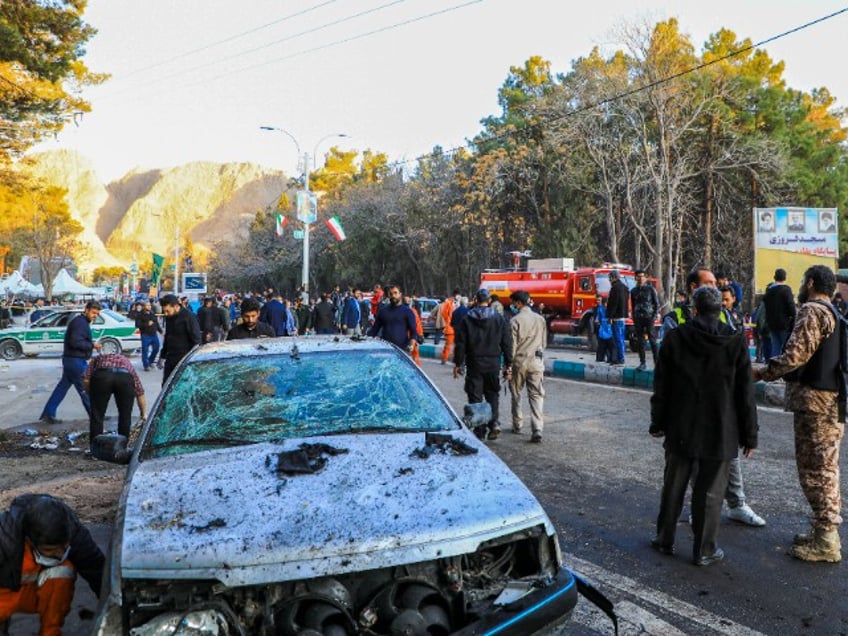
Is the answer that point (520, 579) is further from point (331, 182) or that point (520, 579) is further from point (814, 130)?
point (331, 182)

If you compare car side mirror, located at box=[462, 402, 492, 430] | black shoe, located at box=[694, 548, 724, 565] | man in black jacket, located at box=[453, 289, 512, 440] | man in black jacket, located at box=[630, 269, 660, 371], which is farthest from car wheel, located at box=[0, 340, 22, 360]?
black shoe, located at box=[694, 548, 724, 565]

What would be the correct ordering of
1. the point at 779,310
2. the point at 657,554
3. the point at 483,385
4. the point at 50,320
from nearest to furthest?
the point at 657,554, the point at 483,385, the point at 779,310, the point at 50,320

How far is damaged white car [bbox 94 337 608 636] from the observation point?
248cm

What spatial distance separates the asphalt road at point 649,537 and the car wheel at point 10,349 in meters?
17.3

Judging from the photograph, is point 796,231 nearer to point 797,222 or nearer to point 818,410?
point 797,222

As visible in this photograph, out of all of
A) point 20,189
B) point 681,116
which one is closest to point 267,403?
point 20,189

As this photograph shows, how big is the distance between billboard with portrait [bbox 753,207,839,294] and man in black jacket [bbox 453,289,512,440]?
563 inches

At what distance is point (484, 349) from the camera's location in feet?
27.0

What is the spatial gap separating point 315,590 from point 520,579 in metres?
0.81

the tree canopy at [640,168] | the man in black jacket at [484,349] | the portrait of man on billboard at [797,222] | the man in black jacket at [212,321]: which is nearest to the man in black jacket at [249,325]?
the man in black jacket at [484,349]

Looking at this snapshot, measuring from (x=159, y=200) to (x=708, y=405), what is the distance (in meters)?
163

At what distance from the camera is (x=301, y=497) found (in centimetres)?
284

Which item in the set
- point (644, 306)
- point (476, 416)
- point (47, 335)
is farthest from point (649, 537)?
point (47, 335)

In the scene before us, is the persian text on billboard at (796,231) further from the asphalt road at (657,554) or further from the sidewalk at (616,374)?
the asphalt road at (657,554)
